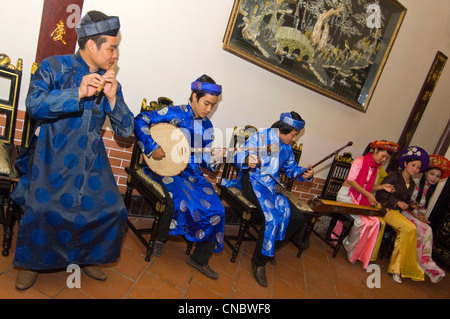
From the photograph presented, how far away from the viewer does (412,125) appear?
513 cm

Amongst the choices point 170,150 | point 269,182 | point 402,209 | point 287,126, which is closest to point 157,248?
point 170,150

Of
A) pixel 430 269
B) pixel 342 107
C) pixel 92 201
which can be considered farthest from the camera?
pixel 342 107

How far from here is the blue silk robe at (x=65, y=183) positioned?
5.76ft

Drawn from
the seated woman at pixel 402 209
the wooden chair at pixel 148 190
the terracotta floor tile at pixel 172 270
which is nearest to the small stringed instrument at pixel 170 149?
the wooden chair at pixel 148 190

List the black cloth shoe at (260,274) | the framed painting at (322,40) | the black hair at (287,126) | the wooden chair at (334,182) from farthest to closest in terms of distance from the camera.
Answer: the wooden chair at (334,182), the framed painting at (322,40), the black hair at (287,126), the black cloth shoe at (260,274)

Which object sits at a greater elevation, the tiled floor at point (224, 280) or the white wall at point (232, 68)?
the white wall at point (232, 68)

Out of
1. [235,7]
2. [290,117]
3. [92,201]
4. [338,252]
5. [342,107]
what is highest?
[235,7]

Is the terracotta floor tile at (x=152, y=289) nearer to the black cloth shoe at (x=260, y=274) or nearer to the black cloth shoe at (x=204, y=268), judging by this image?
the black cloth shoe at (x=204, y=268)

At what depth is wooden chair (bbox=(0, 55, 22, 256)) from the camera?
196 cm

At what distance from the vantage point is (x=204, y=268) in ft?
8.46

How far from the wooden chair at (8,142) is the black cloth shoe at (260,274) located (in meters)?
1.98

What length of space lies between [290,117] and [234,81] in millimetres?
749
